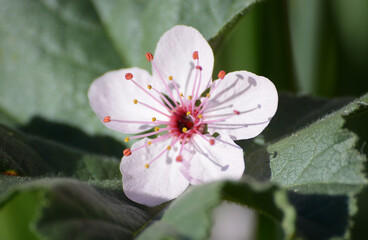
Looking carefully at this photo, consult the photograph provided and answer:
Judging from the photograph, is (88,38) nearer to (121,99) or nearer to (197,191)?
(121,99)

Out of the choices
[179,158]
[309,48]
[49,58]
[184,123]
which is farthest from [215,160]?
[309,48]

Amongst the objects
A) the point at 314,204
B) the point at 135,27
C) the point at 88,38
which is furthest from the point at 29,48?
the point at 314,204

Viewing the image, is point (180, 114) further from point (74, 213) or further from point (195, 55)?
point (74, 213)

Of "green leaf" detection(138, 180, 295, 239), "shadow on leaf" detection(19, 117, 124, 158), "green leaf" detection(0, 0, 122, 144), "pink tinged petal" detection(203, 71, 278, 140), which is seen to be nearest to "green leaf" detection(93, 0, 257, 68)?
"green leaf" detection(0, 0, 122, 144)

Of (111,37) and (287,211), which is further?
(111,37)

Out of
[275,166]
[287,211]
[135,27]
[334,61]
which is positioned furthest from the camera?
[334,61]

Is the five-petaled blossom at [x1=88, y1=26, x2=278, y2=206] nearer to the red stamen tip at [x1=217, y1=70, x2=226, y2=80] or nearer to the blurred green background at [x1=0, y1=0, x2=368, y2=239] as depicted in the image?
the red stamen tip at [x1=217, y1=70, x2=226, y2=80]

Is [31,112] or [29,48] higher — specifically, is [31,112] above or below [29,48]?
below
